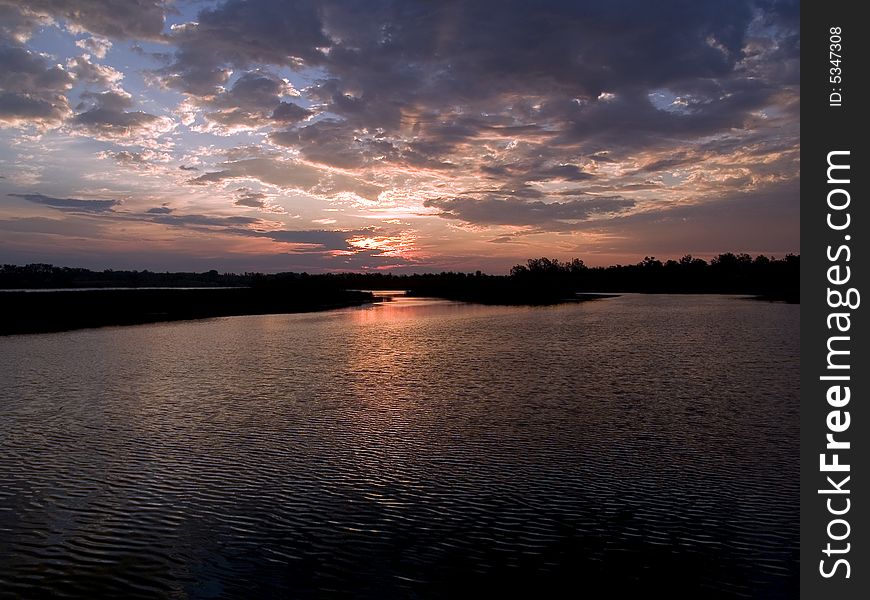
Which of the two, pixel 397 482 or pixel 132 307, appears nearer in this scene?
pixel 397 482

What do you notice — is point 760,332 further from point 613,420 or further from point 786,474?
point 786,474

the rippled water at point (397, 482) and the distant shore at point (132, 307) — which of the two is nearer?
the rippled water at point (397, 482)

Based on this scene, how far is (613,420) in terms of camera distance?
22.7 m

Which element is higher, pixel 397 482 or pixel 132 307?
pixel 132 307

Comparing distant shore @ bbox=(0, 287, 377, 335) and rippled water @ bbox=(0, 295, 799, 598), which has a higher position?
distant shore @ bbox=(0, 287, 377, 335)

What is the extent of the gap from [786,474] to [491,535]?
8.92m

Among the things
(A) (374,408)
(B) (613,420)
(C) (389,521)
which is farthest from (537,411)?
(C) (389,521)

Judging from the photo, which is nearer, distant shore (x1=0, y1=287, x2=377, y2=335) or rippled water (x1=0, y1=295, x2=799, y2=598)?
rippled water (x1=0, y1=295, x2=799, y2=598)

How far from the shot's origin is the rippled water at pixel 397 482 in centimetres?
1106

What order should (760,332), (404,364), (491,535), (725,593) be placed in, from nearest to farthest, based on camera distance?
(725,593) < (491,535) < (404,364) < (760,332)

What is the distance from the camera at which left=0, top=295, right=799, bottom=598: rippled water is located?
1106 cm

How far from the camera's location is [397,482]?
52.2 ft

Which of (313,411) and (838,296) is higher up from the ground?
(838,296)

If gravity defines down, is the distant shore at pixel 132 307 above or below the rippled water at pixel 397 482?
above
